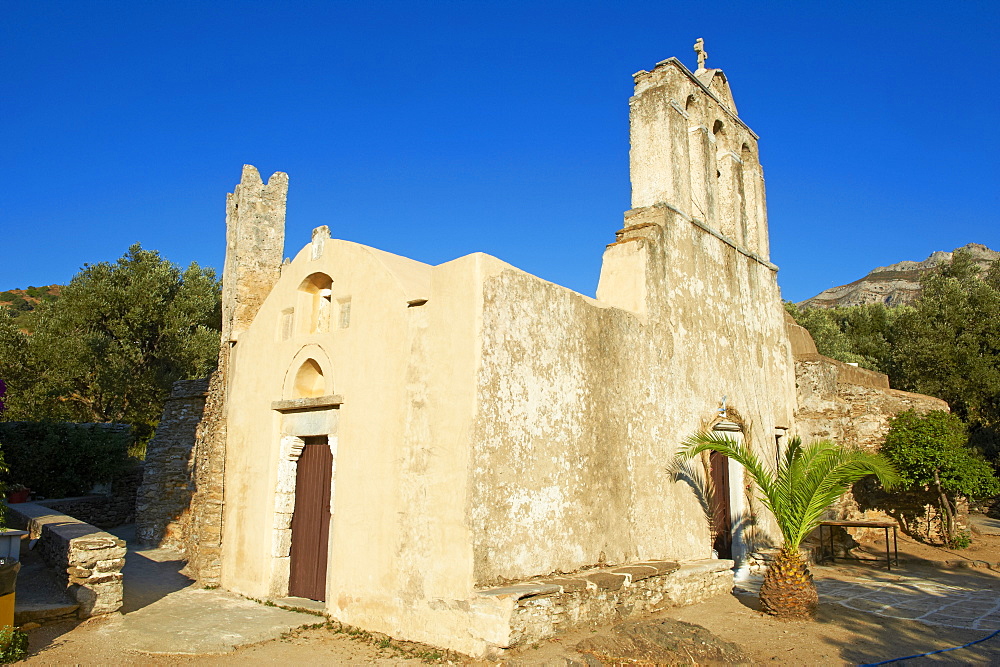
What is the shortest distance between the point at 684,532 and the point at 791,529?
1.35 metres

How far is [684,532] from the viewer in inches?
311

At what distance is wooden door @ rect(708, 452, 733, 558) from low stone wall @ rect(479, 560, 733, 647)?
1375 millimetres

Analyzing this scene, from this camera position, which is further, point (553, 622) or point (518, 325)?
point (518, 325)

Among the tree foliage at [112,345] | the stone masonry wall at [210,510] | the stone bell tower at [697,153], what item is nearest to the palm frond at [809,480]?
the stone bell tower at [697,153]

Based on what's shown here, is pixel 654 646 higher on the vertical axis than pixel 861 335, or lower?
lower

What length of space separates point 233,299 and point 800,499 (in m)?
7.22

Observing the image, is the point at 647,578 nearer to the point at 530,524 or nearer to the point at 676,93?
the point at 530,524

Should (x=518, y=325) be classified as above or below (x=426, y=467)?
above

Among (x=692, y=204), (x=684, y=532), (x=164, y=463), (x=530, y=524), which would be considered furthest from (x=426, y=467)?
(x=164, y=463)

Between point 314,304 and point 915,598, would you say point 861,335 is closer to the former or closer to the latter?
point 915,598

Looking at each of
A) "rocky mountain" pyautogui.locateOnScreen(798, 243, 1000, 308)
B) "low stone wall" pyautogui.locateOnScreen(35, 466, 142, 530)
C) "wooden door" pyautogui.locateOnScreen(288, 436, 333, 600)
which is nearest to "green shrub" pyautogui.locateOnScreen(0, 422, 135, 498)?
"low stone wall" pyautogui.locateOnScreen(35, 466, 142, 530)

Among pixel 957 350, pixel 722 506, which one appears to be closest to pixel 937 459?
pixel 722 506

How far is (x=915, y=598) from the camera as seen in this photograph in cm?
761

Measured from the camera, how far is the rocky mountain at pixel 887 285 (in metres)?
48.9
